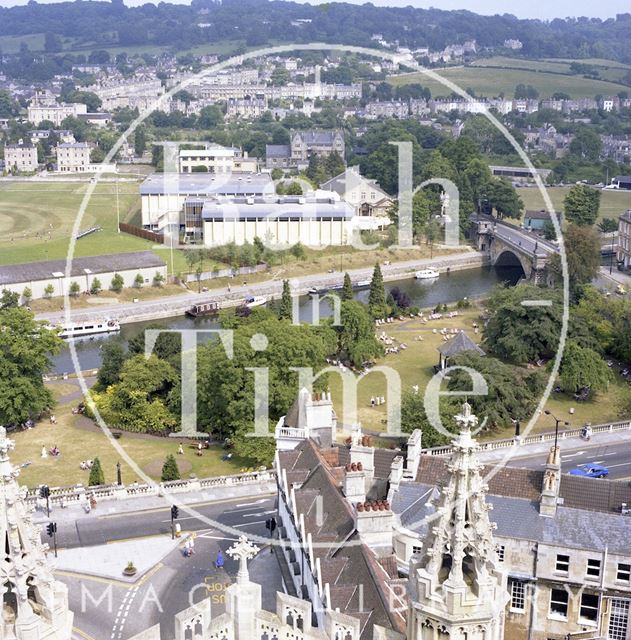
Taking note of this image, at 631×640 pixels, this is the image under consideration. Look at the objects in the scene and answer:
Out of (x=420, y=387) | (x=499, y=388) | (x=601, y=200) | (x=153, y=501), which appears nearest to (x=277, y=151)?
(x=601, y=200)

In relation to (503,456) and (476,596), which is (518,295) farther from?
(476,596)

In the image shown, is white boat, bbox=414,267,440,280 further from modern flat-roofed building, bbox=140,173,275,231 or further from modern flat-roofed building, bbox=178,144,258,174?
modern flat-roofed building, bbox=178,144,258,174

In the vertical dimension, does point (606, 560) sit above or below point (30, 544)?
below

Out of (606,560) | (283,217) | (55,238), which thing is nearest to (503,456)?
(606,560)

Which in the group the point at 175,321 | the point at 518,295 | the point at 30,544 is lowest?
the point at 175,321

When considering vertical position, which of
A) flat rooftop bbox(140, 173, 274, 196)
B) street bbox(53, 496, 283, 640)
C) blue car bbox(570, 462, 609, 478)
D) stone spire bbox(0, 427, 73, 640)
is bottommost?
street bbox(53, 496, 283, 640)

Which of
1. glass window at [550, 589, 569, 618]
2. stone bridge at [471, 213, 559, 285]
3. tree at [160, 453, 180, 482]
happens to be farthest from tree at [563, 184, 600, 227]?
glass window at [550, 589, 569, 618]
